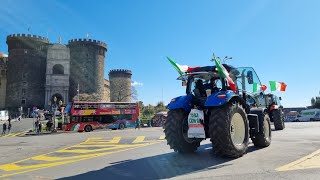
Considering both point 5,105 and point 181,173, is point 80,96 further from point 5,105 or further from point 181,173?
point 181,173

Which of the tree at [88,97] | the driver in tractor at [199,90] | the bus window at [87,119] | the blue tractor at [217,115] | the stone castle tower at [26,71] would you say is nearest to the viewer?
the blue tractor at [217,115]

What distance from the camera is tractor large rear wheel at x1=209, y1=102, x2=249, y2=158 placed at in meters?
8.19

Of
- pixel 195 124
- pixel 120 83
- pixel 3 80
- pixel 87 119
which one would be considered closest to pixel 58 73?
pixel 3 80

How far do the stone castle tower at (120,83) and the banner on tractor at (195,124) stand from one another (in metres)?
91.5

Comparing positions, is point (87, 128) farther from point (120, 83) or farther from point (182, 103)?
point (120, 83)

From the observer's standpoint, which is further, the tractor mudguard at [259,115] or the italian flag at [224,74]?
the tractor mudguard at [259,115]

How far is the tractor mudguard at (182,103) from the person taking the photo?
9305mm

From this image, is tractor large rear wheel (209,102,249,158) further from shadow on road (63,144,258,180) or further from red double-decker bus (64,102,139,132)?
red double-decker bus (64,102,139,132)

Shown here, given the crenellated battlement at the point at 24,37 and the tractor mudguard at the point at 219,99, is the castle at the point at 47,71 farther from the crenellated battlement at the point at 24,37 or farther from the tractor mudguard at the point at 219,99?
the tractor mudguard at the point at 219,99

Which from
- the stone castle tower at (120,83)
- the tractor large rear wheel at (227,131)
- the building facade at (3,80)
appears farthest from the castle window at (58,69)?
the tractor large rear wheel at (227,131)

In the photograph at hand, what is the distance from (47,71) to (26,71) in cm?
602

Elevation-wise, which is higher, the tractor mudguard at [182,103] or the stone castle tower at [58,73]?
the stone castle tower at [58,73]

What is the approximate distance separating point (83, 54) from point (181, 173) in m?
84.9

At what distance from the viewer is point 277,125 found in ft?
68.0
